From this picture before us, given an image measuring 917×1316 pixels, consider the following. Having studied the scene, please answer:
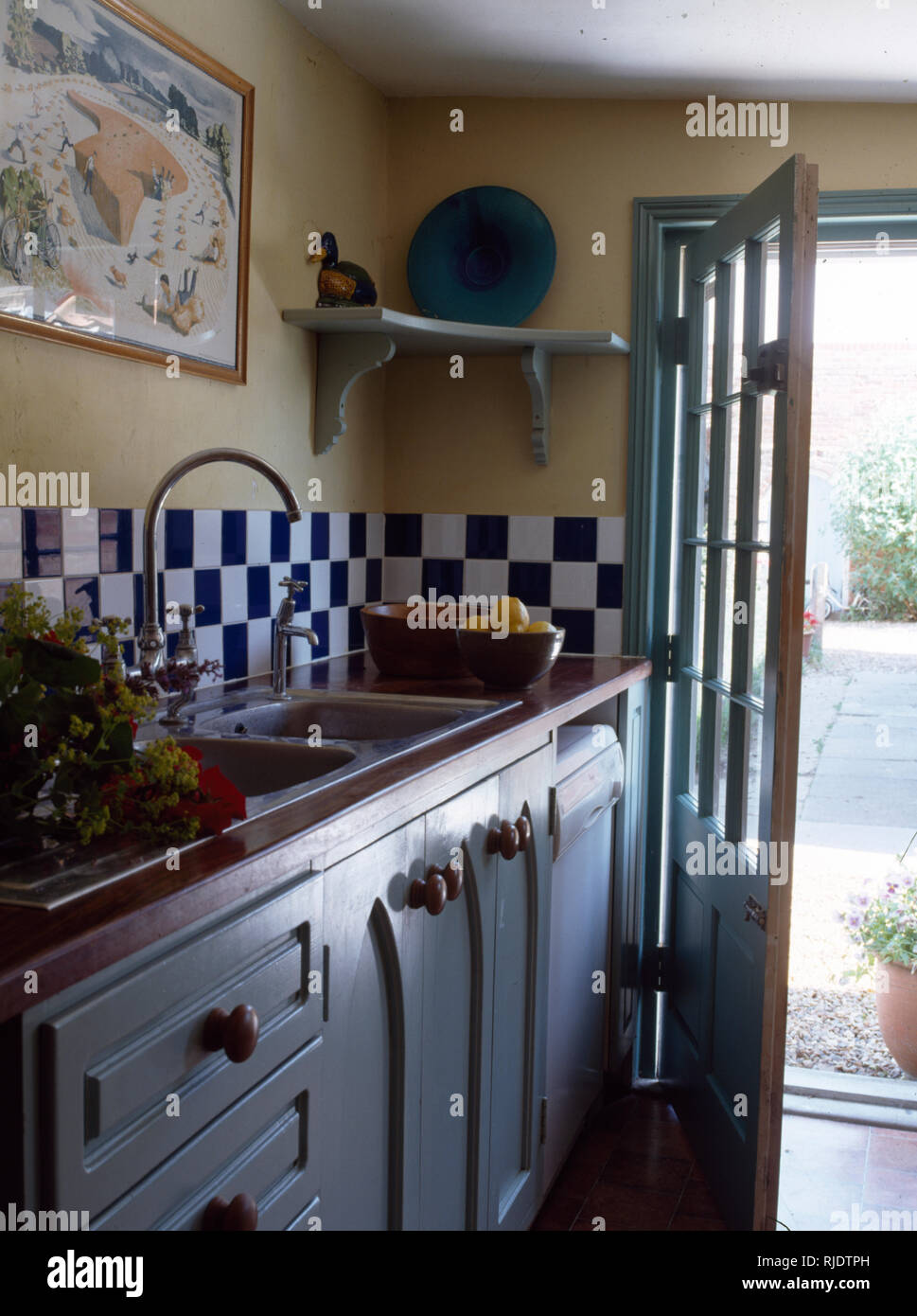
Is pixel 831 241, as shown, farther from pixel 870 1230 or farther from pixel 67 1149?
pixel 67 1149

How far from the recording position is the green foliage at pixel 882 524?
124 inches

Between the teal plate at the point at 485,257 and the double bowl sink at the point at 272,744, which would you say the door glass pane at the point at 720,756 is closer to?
the double bowl sink at the point at 272,744

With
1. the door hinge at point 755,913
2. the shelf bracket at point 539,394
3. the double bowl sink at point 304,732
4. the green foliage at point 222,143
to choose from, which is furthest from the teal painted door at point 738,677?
the green foliage at point 222,143

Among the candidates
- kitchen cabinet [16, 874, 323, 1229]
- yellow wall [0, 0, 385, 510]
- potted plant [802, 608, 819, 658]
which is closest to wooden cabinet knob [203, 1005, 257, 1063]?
kitchen cabinet [16, 874, 323, 1229]

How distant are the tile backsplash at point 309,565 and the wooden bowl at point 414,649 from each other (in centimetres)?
20

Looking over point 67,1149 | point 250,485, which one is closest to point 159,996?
point 67,1149

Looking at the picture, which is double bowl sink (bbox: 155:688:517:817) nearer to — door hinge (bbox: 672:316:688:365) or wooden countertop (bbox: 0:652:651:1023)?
wooden countertop (bbox: 0:652:651:1023)

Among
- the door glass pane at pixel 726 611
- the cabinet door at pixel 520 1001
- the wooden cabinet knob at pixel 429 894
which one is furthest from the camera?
the door glass pane at pixel 726 611

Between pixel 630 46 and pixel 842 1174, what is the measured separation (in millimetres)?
2435

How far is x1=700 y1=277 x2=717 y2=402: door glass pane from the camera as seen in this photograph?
8.65ft

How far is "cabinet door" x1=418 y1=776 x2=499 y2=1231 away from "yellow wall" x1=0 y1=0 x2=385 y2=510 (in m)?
0.74

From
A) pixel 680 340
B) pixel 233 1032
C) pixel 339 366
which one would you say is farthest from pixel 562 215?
pixel 233 1032

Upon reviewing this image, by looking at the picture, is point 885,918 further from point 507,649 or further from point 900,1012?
point 507,649
